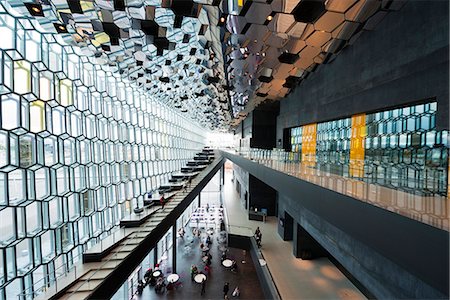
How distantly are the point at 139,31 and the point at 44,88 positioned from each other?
3.05 meters

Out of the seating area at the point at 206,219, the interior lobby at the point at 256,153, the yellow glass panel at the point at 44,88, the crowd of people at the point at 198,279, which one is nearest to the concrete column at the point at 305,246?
the interior lobby at the point at 256,153

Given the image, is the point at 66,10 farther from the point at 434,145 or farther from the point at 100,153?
the point at 434,145

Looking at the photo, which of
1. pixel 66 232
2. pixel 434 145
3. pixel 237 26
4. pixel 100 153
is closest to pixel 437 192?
pixel 434 145

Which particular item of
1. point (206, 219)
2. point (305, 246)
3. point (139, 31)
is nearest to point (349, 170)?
point (139, 31)

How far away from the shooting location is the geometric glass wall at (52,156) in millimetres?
5383

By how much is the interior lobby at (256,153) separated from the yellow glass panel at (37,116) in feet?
0.09

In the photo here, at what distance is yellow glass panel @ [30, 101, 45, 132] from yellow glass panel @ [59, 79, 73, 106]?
898 mm

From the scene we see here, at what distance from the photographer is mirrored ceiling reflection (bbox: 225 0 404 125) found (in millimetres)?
5418

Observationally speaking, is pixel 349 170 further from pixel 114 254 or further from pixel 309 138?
pixel 309 138

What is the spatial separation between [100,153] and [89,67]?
131 inches

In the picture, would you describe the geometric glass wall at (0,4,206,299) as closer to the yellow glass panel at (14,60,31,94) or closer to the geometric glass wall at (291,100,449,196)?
the yellow glass panel at (14,60,31,94)

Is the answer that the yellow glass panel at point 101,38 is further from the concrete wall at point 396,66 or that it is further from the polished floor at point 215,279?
the polished floor at point 215,279

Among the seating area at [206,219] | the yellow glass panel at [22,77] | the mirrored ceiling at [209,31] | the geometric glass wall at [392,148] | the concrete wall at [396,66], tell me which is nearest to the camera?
the geometric glass wall at [392,148]

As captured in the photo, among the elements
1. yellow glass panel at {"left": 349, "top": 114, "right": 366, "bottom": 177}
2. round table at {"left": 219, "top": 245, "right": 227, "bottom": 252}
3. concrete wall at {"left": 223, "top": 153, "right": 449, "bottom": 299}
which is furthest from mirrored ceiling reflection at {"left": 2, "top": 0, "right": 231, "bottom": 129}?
round table at {"left": 219, "top": 245, "right": 227, "bottom": 252}
